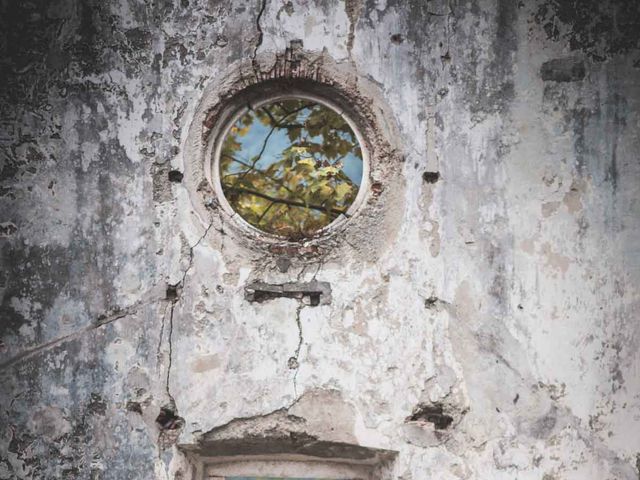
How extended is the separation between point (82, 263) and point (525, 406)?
94.0 inches

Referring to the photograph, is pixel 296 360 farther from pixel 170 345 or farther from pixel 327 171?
pixel 327 171

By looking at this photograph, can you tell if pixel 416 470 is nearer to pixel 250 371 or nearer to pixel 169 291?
pixel 250 371

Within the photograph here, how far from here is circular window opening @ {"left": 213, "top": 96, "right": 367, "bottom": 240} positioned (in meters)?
3.96

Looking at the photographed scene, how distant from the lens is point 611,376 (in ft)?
12.1

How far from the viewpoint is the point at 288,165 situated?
3988 millimetres

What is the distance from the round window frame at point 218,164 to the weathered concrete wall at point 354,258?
0.11 meters

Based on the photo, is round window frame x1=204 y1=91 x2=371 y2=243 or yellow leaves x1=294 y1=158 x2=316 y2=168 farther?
yellow leaves x1=294 y1=158 x2=316 y2=168

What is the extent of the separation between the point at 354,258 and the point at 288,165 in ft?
2.13

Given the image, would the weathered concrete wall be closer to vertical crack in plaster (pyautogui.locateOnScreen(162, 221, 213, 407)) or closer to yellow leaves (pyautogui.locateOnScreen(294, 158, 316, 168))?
vertical crack in plaster (pyautogui.locateOnScreen(162, 221, 213, 407))

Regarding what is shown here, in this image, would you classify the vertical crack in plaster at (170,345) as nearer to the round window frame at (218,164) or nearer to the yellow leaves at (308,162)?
the round window frame at (218,164)

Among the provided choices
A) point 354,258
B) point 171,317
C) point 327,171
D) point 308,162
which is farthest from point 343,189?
point 171,317

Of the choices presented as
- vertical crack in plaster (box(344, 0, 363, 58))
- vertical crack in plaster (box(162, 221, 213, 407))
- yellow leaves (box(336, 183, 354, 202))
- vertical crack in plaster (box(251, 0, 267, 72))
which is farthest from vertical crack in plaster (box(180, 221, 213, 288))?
vertical crack in plaster (box(344, 0, 363, 58))

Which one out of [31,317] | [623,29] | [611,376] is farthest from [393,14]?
[31,317]

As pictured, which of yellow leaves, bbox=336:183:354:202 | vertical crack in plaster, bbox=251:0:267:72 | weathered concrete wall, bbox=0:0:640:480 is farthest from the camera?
yellow leaves, bbox=336:183:354:202
